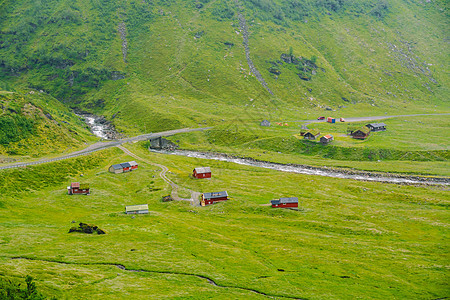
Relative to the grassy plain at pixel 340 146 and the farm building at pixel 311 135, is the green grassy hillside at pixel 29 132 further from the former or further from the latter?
the farm building at pixel 311 135

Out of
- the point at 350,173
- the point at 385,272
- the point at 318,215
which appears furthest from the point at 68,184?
the point at 350,173

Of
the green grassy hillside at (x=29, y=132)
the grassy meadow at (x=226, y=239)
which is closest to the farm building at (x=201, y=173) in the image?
the grassy meadow at (x=226, y=239)

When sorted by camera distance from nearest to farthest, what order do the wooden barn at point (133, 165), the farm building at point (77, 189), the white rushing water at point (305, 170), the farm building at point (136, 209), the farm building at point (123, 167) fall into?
Result: the farm building at point (136, 209)
the farm building at point (77, 189)
the farm building at point (123, 167)
the white rushing water at point (305, 170)
the wooden barn at point (133, 165)

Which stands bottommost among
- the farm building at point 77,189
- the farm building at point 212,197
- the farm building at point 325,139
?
the farm building at point 212,197

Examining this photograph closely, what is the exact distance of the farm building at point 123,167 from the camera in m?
127

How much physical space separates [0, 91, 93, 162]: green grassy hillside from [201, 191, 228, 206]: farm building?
69753mm

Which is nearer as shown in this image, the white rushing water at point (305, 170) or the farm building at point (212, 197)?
the farm building at point (212, 197)

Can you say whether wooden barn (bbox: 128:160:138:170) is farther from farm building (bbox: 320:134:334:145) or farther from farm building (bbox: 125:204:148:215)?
farm building (bbox: 320:134:334:145)

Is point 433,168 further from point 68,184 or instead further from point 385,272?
point 68,184

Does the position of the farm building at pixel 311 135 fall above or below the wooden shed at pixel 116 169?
above

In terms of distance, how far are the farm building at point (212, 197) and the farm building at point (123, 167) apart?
4042cm

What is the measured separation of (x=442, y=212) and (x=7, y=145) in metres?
152

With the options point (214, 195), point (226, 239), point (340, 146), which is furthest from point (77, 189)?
point (340, 146)

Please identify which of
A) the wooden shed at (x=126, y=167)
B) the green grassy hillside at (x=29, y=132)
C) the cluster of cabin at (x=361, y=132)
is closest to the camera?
the green grassy hillside at (x=29, y=132)
